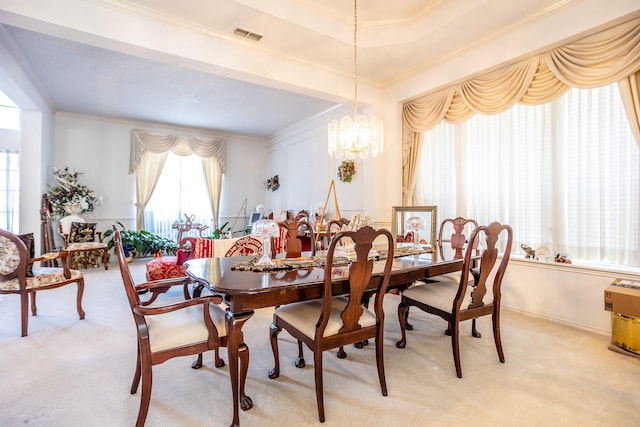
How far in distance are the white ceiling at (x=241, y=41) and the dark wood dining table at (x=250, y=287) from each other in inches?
90.4

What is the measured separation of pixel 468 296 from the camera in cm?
223

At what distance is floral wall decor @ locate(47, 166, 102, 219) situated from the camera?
17.7 feet

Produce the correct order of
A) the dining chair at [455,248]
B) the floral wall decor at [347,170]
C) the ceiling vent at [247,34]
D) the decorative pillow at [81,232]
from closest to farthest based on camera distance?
the dining chair at [455,248] < the ceiling vent at [247,34] < the floral wall decor at [347,170] < the decorative pillow at [81,232]

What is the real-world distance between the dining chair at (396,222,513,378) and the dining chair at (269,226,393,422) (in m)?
0.58

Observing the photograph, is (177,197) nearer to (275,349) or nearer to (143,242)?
(143,242)

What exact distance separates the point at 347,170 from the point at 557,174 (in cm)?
293

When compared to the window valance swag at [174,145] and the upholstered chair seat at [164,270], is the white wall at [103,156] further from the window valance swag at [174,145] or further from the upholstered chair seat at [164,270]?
the upholstered chair seat at [164,270]

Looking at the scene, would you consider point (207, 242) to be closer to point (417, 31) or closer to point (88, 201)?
point (417, 31)

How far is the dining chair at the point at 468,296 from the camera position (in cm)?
200

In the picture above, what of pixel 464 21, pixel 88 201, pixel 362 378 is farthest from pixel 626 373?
pixel 88 201

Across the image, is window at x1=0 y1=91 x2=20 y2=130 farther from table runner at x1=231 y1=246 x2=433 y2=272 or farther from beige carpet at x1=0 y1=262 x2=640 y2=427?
table runner at x1=231 y1=246 x2=433 y2=272

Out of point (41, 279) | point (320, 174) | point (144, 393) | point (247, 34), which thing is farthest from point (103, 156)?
point (144, 393)

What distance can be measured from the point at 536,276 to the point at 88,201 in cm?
736

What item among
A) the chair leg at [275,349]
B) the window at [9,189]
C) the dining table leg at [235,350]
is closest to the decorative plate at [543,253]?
the chair leg at [275,349]
